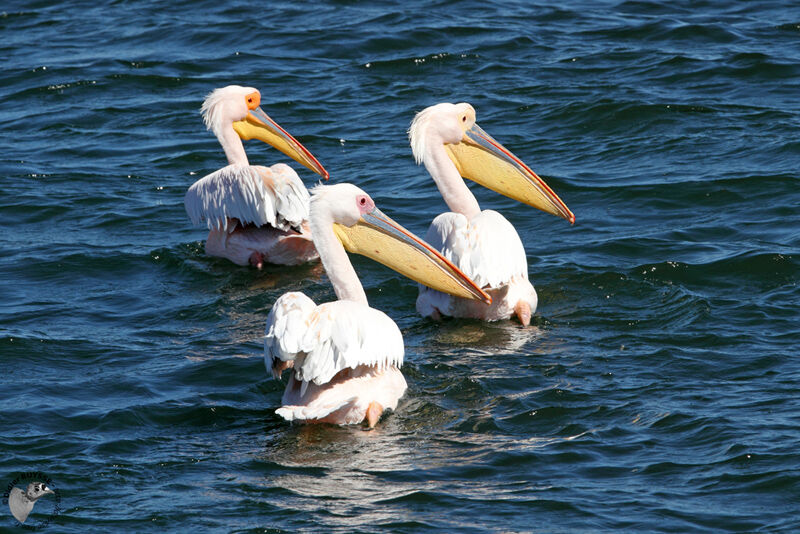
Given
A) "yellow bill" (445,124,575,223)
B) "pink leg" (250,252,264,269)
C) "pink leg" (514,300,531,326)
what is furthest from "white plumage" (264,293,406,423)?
"pink leg" (250,252,264,269)

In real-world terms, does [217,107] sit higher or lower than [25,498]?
higher

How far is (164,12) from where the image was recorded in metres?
14.0

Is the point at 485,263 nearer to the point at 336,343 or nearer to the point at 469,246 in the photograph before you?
the point at 469,246

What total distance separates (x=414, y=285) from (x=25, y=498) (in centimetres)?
329

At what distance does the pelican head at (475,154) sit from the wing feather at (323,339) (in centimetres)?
195

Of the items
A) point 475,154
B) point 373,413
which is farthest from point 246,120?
point 373,413

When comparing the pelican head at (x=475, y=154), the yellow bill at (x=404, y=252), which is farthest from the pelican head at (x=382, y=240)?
the pelican head at (x=475, y=154)

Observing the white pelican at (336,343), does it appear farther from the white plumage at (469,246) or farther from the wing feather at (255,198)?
the wing feather at (255,198)

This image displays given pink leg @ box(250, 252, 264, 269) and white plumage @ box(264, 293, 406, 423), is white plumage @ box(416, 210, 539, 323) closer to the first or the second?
white plumage @ box(264, 293, 406, 423)

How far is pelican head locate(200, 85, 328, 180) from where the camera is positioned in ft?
27.5

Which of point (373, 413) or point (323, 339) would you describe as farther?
point (373, 413)

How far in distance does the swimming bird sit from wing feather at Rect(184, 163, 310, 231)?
3.17 metres

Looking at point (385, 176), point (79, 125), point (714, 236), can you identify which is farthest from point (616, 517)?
point (79, 125)

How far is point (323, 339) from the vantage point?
5281 millimetres
